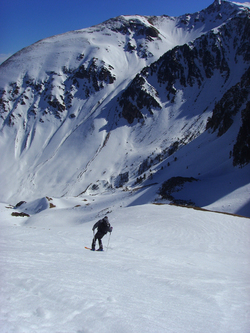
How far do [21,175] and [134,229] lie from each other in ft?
256

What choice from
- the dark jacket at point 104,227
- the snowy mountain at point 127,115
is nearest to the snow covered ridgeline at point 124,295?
the dark jacket at point 104,227

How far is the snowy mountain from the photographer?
40344 millimetres

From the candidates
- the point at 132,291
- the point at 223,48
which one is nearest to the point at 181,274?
the point at 132,291

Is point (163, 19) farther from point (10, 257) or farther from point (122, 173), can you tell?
point (10, 257)

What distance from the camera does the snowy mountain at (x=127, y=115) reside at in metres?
40.3

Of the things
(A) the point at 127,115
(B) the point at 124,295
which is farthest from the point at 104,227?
(A) the point at 127,115

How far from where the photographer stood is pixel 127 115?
9112cm

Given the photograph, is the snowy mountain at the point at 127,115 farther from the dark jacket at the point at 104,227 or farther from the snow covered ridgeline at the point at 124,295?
the snow covered ridgeline at the point at 124,295

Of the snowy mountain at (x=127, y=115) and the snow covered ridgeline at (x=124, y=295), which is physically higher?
the snowy mountain at (x=127, y=115)

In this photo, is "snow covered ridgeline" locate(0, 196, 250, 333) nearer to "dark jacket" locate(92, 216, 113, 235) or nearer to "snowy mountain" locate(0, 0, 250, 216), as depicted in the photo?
"dark jacket" locate(92, 216, 113, 235)

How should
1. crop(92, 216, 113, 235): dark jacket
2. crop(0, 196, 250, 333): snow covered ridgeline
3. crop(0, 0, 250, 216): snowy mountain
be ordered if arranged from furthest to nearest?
crop(0, 0, 250, 216): snowy mountain, crop(92, 216, 113, 235): dark jacket, crop(0, 196, 250, 333): snow covered ridgeline

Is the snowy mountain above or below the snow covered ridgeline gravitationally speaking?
above

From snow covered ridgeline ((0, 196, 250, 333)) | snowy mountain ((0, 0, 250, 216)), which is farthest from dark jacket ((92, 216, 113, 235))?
snowy mountain ((0, 0, 250, 216))

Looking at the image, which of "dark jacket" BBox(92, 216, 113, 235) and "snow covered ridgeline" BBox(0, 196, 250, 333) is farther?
"dark jacket" BBox(92, 216, 113, 235)
